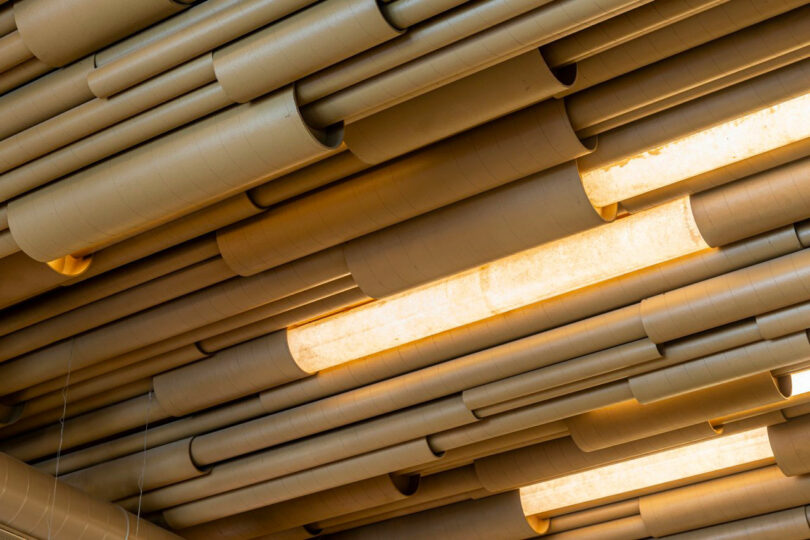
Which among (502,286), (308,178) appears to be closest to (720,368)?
(502,286)

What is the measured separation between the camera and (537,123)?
5.39m

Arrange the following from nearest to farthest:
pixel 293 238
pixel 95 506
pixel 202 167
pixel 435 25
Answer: pixel 435 25
pixel 202 167
pixel 293 238
pixel 95 506

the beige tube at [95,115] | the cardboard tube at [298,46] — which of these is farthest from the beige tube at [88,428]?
the cardboard tube at [298,46]

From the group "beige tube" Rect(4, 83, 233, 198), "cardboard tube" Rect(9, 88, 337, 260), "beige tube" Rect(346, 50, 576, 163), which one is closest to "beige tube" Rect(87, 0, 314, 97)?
"beige tube" Rect(4, 83, 233, 198)

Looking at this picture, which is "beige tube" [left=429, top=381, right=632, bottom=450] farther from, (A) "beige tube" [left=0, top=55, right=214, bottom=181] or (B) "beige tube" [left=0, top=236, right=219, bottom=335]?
(A) "beige tube" [left=0, top=55, right=214, bottom=181]

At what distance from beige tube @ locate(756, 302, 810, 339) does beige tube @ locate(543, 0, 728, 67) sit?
191 cm

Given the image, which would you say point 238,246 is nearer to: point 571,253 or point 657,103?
point 571,253

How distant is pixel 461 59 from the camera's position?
4.61 metres

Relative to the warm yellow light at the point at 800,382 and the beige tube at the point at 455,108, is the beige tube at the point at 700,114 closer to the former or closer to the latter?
the beige tube at the point at 455,108

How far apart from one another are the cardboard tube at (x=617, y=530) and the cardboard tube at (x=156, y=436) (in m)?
2.64

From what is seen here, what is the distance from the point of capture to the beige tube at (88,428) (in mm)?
7652

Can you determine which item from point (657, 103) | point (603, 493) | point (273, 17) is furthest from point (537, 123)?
point (603, 493)

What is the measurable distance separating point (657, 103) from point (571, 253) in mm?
1088

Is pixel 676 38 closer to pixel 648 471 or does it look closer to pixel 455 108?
pixel 455 108
